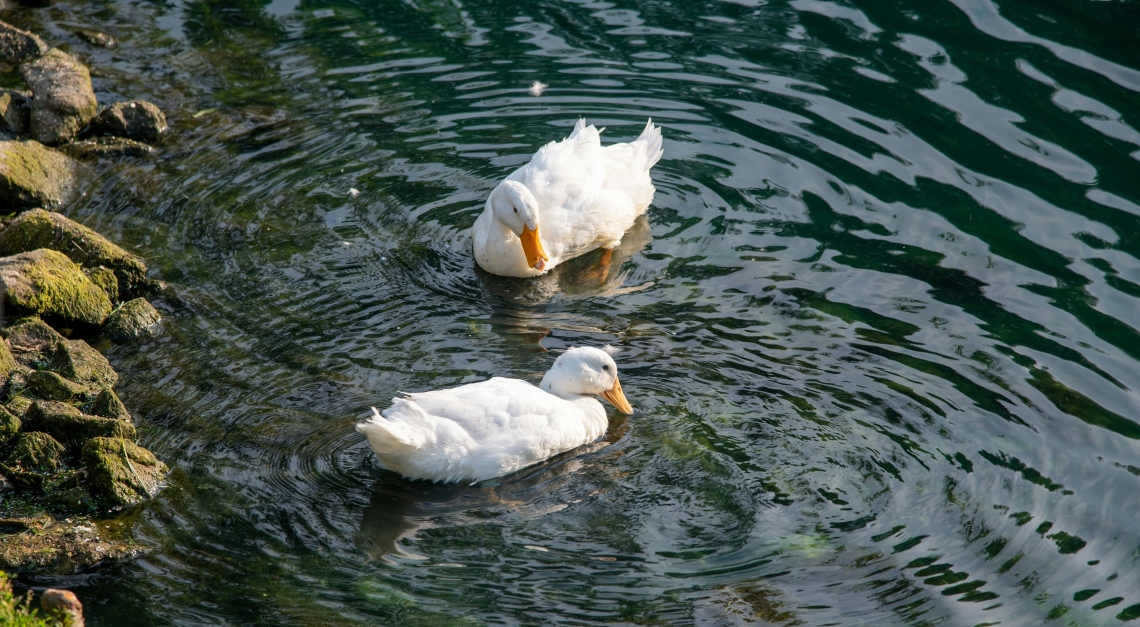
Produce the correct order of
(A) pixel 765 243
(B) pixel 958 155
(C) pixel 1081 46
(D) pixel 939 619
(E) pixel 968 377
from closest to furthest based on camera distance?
(D) pixel 939 619, (E) pixel 968 377, (A) pixel 765 243, (B) pixel 958 155, (C) pixel 1081 46

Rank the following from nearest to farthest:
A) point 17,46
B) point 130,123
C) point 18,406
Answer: point 18,406 → point 130,123 → point 17,46

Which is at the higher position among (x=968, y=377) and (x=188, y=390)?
(x=968, y=377)

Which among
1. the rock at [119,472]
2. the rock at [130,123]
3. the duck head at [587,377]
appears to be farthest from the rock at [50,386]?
the rock at [130,123]

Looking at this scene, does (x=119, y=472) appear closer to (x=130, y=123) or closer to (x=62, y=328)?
(x=62, y=328)

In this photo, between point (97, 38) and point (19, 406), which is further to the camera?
point (97, 38)

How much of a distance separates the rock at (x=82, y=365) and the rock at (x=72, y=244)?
1018 millimetres

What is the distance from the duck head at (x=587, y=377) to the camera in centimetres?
644

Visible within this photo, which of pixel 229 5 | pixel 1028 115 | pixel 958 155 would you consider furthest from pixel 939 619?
pixel 229 5

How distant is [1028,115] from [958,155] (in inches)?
41.1

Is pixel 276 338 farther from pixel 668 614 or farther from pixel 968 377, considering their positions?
pixel 968 377

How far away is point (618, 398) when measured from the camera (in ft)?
21.5

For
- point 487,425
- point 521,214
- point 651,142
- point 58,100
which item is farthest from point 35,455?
point 651,142

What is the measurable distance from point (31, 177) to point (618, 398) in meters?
5.53

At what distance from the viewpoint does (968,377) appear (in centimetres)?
674
